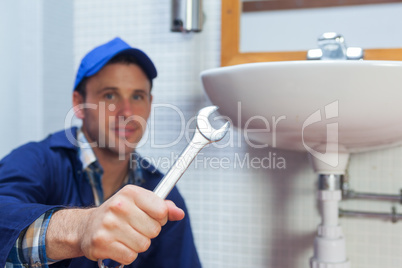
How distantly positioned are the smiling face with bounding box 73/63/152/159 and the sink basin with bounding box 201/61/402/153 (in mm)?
298

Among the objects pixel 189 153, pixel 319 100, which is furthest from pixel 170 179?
pixel 319 100

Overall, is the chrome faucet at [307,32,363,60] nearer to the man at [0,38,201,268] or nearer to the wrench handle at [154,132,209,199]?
the man at [0,38,201,268]

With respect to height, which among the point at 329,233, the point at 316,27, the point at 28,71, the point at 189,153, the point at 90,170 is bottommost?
the point at 329,233

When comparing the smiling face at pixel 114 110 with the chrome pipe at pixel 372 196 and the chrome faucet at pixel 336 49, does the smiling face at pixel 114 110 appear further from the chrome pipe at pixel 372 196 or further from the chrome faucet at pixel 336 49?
the chrome pipe at pixel 372 196

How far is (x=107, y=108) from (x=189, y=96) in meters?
0.28

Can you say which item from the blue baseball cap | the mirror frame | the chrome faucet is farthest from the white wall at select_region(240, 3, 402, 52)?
the blue baseball cap

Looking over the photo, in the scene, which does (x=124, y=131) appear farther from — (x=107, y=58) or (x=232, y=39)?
(x=232, y=39)

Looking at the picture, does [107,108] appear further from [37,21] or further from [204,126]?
[37,21]

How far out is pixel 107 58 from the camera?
42.0 inches

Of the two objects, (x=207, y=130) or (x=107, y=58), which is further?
(x=107, y=58)

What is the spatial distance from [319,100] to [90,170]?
0.61m

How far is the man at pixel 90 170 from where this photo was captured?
63 cm

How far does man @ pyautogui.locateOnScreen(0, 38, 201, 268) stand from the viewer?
0.63 metres

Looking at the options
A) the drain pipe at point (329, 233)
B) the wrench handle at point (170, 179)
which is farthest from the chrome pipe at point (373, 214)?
the wrench handle at point (170, 179)
